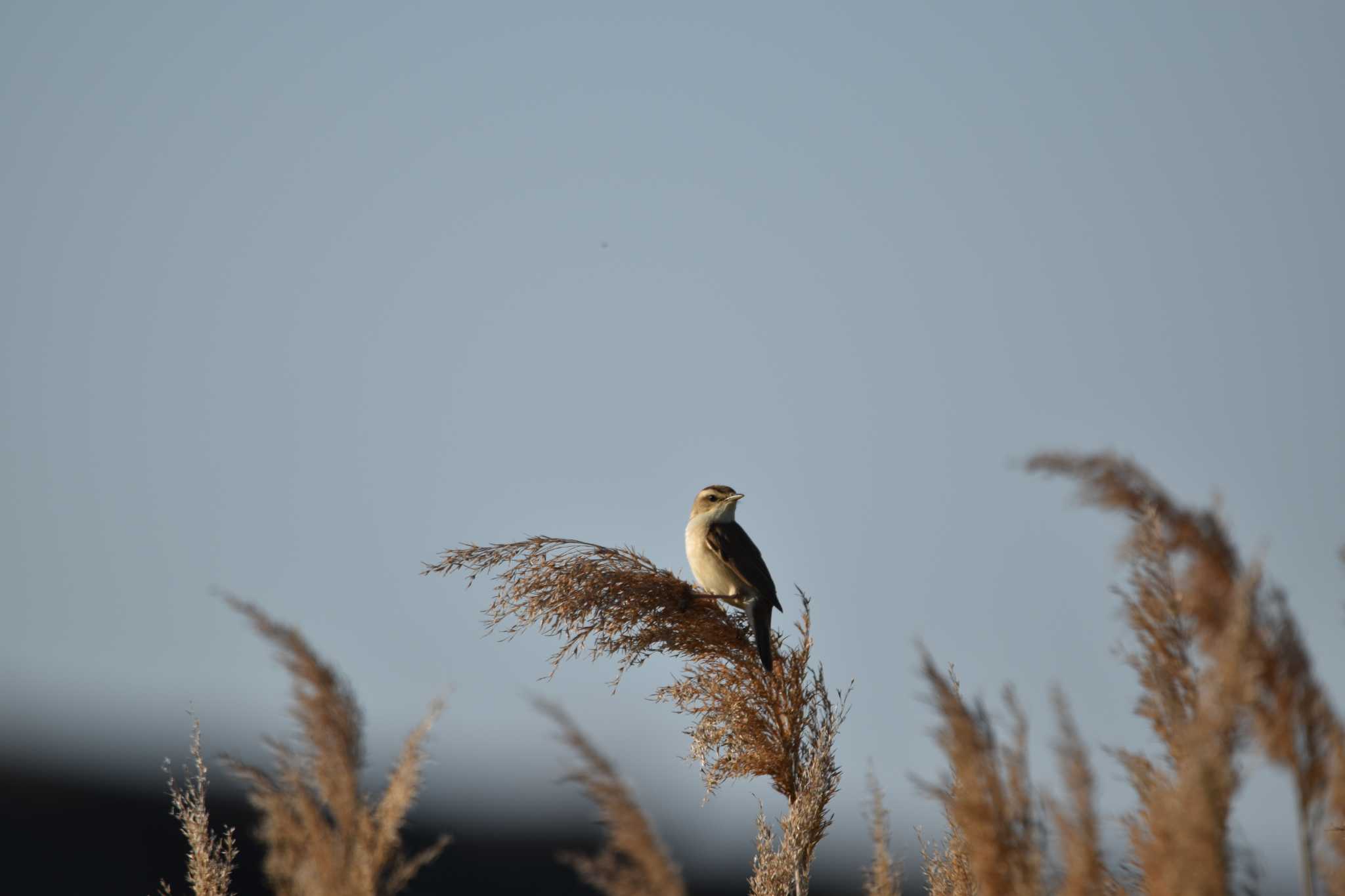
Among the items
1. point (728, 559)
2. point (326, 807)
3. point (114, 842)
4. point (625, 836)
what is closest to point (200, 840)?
point (326, 807)

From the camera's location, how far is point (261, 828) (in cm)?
292

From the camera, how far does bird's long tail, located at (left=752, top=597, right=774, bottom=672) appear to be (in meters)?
5.66

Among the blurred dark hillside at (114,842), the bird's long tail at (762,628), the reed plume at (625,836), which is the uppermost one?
the blurred dark hillside at (114,842)

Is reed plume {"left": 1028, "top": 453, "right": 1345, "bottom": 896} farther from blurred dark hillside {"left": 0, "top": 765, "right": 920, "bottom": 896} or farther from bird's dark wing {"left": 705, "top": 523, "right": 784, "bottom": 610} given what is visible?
blurred dark hillside {"left": 0, "top": 765, "right": 920, "bottom": 896}

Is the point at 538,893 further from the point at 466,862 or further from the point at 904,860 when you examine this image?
the point at 904,860

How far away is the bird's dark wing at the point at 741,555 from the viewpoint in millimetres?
7531

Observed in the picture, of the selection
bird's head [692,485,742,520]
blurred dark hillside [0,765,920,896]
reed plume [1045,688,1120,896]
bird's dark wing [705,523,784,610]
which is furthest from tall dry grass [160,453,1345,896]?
blurred dark hillside [0,765,920,896]

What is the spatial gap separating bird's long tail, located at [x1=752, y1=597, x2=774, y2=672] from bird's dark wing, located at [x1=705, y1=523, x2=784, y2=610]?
110 millimetres

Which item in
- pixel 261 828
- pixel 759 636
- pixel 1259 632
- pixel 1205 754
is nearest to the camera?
pixel 1205 754

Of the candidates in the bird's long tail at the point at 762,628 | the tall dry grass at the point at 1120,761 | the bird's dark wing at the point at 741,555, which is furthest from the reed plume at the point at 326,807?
the bird's dark wing at the point at 741,555

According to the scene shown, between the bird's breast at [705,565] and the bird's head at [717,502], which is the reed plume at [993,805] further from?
the bird's head at [717,502]

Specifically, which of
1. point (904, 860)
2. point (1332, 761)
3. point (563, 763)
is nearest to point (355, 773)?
point (563, 763)

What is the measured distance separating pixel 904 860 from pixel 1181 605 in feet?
6.50

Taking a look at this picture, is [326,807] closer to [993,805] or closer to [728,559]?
[993,805]
